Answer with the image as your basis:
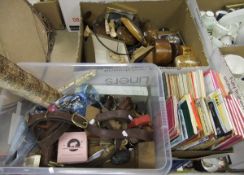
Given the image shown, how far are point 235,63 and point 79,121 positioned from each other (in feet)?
2.28

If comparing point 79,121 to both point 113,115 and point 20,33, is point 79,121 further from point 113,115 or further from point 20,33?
point 20,33

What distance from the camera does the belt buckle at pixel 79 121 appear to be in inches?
32.2

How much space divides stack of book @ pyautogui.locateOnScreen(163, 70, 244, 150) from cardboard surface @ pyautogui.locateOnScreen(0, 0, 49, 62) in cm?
66

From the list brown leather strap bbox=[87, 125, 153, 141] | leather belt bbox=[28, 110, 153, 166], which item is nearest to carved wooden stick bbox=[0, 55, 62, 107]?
leather belt bbox=[28, 110, 153, 166]

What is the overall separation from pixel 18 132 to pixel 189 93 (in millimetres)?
614

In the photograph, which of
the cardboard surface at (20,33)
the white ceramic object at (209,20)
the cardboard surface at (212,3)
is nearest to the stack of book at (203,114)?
the white ceramic object at (209,20)

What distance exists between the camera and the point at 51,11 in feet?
4.07

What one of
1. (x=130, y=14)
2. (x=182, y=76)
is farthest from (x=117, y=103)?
(x=130, y=14)

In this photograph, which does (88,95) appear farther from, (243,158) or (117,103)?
(243,158)

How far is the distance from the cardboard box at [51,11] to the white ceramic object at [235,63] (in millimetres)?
822

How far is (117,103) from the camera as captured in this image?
96 cm

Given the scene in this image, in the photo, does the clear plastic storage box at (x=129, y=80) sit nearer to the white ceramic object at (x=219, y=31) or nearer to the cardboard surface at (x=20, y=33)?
the cardboard surface at (x=20, y=33)

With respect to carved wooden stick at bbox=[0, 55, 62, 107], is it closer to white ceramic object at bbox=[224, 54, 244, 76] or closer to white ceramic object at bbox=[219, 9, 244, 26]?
white ceramic object at bbox=[224, 54, 244, 76]

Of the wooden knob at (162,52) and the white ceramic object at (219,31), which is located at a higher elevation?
the white ceramic object at (219,31)
